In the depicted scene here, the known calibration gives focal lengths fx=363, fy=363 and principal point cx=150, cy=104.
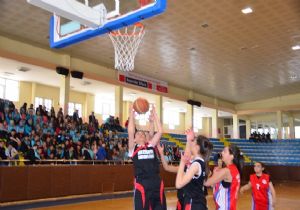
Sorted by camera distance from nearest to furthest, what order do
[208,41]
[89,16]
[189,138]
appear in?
1. [189,138]
2. [89,16]
3. [208,41]

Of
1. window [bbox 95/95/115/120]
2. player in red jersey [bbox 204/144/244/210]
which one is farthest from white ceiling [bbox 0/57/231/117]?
player in red jersey [bbox 204/144/244/210]

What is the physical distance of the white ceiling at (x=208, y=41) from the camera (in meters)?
12.3

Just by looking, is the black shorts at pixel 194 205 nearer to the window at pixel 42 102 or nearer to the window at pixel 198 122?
the window at pixel 42 102

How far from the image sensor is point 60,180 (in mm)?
11875

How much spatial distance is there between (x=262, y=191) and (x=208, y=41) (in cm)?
1046

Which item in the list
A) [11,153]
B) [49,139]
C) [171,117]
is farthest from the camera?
[171,117]

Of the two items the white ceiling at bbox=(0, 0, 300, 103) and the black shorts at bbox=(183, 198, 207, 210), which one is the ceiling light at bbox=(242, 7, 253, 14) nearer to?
the white ceiling at bbox=(0, 0, 300, 103)

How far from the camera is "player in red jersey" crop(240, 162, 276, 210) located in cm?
568

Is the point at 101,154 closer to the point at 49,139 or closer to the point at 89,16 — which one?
the point at 49,139

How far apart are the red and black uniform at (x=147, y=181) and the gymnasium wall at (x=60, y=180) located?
23.3ft

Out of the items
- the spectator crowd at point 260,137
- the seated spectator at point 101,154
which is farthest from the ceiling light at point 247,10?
the spectator crowd at point 260,137

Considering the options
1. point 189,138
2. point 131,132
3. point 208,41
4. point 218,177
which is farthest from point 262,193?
point 208,41

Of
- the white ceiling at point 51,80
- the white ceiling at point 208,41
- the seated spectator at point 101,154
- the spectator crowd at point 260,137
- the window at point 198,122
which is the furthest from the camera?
the window at point 198,122

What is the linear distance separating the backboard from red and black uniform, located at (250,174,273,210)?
10.8 ft
